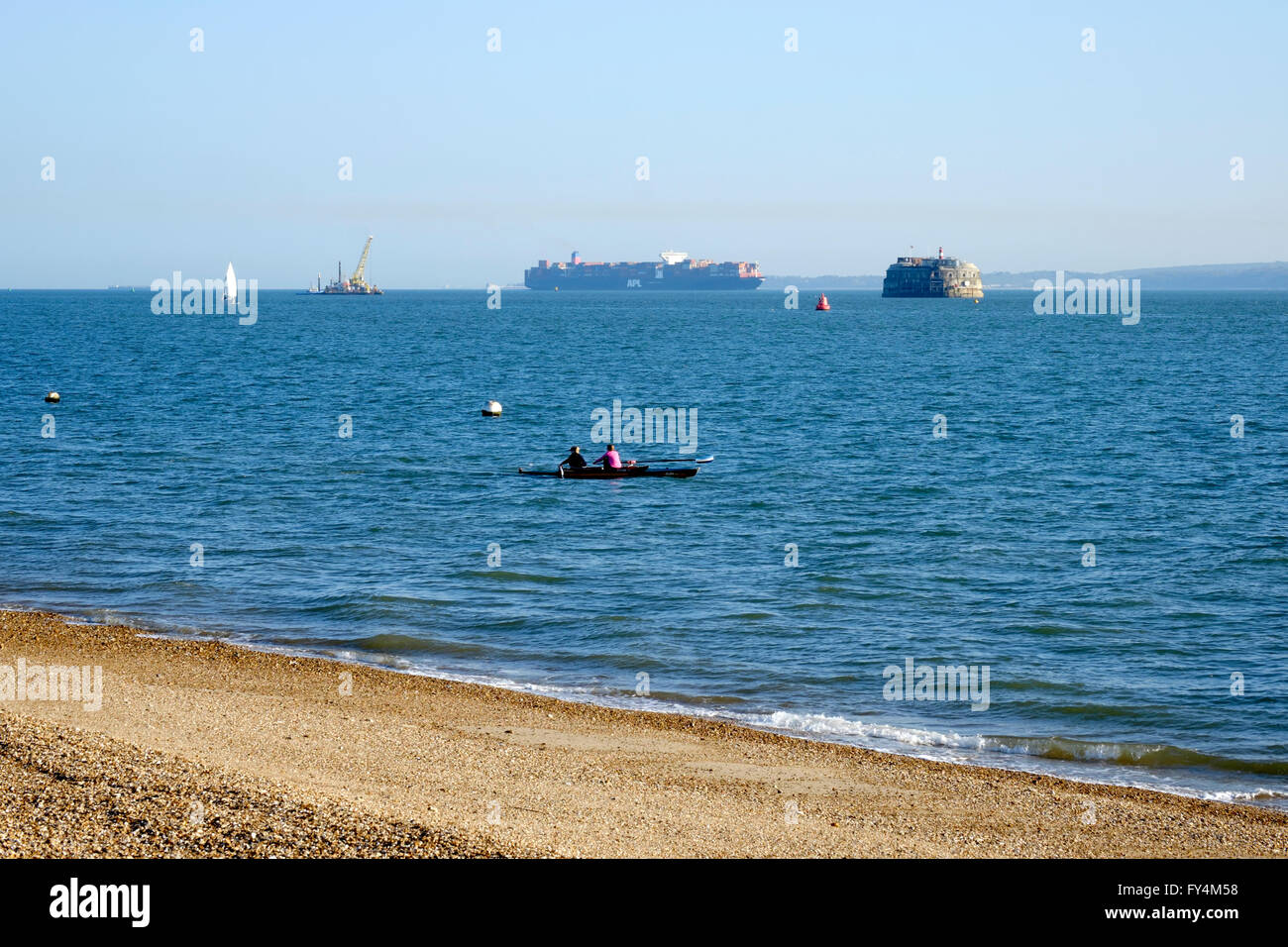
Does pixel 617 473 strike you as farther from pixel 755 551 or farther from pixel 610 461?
pixel 755 551

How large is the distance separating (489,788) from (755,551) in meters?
15.4

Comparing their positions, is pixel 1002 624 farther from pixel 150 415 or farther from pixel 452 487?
pixel 150 415

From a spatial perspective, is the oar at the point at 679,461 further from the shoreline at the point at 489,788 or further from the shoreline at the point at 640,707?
the shoreline at the point at 489,788

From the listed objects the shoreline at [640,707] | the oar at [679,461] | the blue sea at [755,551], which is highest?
the oar at [679,461]

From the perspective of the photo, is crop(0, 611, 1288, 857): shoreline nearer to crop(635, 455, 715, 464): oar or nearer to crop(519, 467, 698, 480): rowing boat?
crop(519, 467, 698, 480): rowing boat

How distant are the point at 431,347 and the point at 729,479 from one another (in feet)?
248

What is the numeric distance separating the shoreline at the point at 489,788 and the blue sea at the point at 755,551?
4.71 feet

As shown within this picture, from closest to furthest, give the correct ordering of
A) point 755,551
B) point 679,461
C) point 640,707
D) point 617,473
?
point 640,707 → point 755,551 → point 617,473 → point 679,461

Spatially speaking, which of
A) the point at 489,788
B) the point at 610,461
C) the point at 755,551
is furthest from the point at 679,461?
the point at 489,788

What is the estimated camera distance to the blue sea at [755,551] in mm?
19234

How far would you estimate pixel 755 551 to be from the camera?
2919cm

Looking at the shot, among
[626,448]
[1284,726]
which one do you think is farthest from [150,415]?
[1284,726]

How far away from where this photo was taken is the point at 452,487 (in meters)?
38.5

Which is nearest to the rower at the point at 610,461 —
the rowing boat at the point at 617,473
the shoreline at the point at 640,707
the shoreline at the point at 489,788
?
the rowing boat at the point at 617,473
